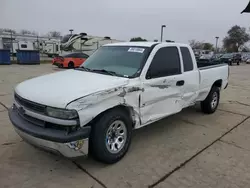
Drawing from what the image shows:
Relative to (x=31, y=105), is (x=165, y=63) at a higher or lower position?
higher

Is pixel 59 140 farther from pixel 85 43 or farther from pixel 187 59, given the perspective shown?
pixel 85 43

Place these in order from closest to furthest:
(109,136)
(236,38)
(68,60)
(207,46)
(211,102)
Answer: (109,136) < (211,102) < (68,60) < (236,38) < (207,46)

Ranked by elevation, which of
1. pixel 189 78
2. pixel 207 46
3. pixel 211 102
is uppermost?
pixel 207 46

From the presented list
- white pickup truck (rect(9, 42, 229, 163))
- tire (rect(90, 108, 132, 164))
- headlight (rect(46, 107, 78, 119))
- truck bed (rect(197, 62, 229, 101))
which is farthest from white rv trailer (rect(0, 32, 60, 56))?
headlight (rect(46, 107, 78, 119))

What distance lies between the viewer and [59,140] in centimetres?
278

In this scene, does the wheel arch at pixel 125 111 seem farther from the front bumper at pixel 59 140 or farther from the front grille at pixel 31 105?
the front grille at pixel 31 105

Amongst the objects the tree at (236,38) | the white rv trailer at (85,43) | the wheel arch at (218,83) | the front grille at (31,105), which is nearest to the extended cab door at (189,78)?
the wheel arch at (218,83)

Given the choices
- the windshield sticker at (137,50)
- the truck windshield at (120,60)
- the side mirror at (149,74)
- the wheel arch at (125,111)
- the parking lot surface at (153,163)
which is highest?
the windshield sticker at (137,50)

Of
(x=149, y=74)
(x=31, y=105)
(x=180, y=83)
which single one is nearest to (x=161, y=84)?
(x=149, y=74)

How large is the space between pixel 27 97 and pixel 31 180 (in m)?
1.06

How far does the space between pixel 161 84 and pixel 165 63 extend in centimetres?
45

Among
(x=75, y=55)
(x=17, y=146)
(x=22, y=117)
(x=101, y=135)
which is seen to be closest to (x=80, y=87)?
(x=101, y=135)

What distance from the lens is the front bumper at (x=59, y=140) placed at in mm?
2801

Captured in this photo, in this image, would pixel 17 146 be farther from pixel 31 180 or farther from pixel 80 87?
pixel 80 87
